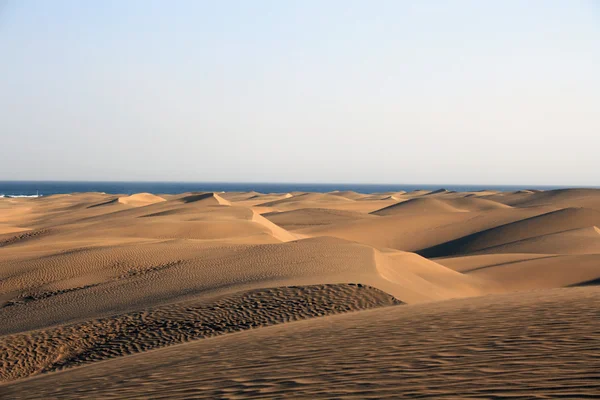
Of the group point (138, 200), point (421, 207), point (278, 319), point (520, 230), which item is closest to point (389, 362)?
point (278, 319)

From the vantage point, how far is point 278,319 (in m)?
12.5

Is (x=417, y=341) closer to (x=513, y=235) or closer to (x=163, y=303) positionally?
(x=163, y=303)

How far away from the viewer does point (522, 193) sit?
70.8 metres

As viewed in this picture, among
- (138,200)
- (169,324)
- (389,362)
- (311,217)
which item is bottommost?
(311,217)

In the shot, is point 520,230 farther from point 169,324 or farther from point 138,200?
point 138,200

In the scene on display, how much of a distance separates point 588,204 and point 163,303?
41.7 meters

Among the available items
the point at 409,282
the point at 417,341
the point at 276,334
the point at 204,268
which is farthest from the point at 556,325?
the point at 204,268

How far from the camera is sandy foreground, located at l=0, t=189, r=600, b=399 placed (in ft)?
19.4

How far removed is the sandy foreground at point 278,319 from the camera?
5.92 m

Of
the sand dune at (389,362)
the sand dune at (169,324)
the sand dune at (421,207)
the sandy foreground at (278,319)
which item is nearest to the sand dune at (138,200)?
the sand dune at (421,207)

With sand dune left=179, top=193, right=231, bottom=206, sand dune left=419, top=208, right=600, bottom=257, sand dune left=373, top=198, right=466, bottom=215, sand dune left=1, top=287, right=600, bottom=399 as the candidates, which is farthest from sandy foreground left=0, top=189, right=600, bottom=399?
sand dune left=373, top=198, right=466, bottom=215

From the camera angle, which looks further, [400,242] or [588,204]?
[588,204]

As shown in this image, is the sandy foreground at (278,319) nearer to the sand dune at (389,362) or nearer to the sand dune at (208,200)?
the sand dune at (389,362)

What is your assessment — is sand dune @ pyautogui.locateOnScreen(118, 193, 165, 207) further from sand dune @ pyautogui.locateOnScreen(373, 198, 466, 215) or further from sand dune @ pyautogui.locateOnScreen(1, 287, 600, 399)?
sand dune @ pyautogui.locateOnScreen(1, 287, 600, 399)
